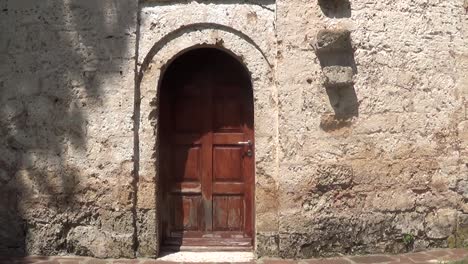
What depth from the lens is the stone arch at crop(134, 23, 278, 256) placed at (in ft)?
15.5

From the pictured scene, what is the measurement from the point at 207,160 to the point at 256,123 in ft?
2.26

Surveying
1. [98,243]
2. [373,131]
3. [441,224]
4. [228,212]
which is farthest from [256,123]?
[441,224]

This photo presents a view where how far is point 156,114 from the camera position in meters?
4.79

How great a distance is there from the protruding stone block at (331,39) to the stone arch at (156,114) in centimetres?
52

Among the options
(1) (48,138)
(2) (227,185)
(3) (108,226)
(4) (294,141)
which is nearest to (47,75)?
(1) (48,138)

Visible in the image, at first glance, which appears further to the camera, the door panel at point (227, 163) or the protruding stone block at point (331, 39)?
the door panel at point (227, 163)

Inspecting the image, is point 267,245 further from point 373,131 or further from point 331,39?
point 331,39

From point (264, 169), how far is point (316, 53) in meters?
1.22

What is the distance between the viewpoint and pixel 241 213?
5.07 m

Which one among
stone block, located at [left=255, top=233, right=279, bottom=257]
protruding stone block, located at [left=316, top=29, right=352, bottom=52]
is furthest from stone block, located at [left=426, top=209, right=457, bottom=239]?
protruding stone block, located at [left=316, top=29, right=352, bottom=52]

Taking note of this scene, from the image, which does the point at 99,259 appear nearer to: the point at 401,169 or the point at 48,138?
the point at 48,138

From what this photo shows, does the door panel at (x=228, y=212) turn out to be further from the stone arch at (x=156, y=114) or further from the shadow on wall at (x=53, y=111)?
the shadow on wall at (x=53, y=111)

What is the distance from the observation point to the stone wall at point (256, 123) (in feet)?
15.4

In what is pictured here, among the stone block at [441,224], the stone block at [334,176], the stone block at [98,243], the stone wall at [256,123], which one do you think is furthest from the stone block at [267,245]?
the stone block at [441,224]
